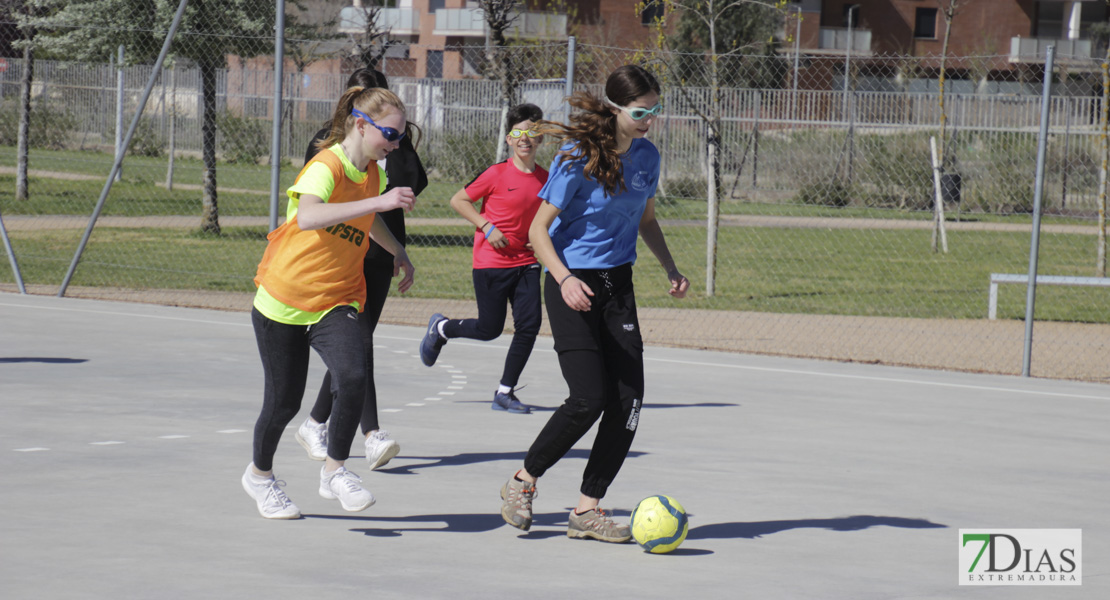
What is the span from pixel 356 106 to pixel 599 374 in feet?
4.64

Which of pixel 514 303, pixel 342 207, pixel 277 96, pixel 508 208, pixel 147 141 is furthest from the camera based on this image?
pixel 147 141

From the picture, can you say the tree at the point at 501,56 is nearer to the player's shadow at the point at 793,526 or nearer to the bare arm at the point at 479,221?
the bare arm at the point at 479,221

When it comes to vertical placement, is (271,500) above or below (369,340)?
below

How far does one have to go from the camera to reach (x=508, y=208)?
8.20 m

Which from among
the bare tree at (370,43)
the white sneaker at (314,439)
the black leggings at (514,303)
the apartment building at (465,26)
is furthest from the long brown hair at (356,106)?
the apartment building at (465,26)

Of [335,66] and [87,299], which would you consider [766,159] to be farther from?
[335,66]

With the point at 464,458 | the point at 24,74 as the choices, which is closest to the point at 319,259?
the point at 464,458

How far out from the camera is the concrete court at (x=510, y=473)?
4754mm

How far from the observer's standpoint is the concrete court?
4.75 meters

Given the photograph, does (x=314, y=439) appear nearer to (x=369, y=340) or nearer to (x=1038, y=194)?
(x=369, y=340)

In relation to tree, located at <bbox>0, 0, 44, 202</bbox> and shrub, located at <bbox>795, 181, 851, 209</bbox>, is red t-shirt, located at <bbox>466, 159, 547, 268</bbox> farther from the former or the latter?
shrub, located at <bbox>795, 181, 851, 209</bbox>

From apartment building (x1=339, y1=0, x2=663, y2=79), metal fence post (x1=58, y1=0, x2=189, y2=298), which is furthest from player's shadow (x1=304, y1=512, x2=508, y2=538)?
apartment building (x1=339, y1=0, x2=663, y2=79)

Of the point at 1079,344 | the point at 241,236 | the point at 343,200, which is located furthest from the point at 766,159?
the point at 343,200

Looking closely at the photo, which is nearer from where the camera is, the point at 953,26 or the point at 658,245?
the point at 658,245
